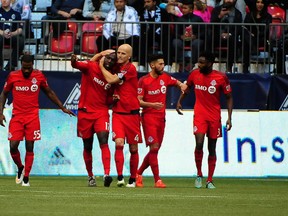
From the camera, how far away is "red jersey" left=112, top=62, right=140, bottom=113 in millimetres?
19594

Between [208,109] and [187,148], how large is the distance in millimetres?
4940

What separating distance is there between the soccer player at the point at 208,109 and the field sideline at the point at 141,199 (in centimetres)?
55

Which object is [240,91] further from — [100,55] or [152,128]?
[100,55]

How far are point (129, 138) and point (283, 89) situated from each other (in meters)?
7.84

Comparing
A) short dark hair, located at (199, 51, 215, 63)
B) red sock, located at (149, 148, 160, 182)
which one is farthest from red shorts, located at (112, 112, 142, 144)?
short dark hair, located at (199, 51, 215, 63)

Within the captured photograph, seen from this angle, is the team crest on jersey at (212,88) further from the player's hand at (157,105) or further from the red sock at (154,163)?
the red sock at (154,163)

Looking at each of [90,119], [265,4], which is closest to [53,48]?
[265,4]

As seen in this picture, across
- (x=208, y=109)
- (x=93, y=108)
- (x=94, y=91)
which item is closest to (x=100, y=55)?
(x=94, y=91)

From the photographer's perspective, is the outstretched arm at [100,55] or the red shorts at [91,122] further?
the red shorts at [91,122]

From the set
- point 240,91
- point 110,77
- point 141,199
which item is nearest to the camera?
point 141,199

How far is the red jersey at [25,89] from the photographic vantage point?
2023 cm

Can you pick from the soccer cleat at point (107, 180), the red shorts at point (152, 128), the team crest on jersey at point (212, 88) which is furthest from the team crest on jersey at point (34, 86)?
the team crest on jersey at point (212, 88)

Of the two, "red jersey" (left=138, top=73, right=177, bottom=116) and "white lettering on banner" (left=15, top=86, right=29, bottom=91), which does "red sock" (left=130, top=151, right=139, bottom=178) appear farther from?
"white lettering on banner" (left=15, top=86, right=29, bottom=91)

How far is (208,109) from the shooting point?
20.3m
